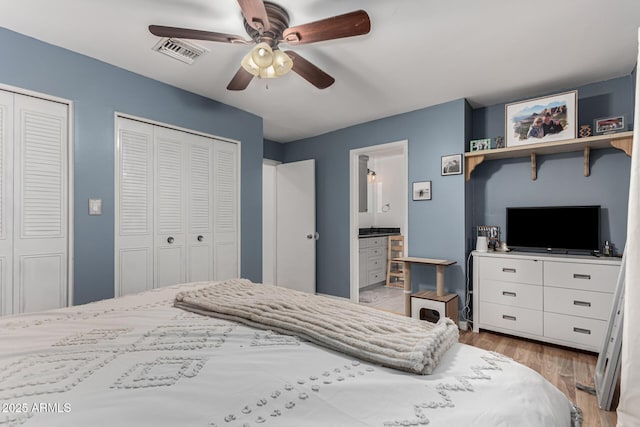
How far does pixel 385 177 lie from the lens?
6.50 meters

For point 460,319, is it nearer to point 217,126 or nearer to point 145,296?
point 145,296

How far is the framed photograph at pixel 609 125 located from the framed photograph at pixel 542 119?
0.22 m

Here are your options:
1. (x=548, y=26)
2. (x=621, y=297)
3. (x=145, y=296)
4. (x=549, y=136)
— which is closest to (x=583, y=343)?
(x=621, y=297)

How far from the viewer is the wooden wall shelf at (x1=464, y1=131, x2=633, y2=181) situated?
2.57 metres

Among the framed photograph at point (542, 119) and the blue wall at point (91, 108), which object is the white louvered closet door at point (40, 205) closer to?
the blue wall at point (91, 108)

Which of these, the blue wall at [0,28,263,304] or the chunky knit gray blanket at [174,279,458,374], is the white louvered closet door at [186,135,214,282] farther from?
the chunky knit gray blanket at [174,279,458,374]

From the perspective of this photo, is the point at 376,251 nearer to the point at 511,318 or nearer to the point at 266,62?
the point at 511,318

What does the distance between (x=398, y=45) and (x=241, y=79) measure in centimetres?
118

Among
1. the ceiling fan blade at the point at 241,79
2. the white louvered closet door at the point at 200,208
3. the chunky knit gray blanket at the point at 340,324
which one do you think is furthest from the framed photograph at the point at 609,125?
the white louvered closet door at the point at 200,208

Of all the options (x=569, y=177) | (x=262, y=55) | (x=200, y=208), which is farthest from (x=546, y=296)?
(x=200, y=208)

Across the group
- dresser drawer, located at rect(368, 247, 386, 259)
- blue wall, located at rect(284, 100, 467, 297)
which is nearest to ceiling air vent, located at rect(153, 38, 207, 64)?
Result: blue wall, located at rect(284, 100, 467, 297)

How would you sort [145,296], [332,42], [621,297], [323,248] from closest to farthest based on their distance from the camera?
[145,296] → [621,297] → [332,42] → [323,248]

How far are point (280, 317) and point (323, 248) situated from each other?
133 inches

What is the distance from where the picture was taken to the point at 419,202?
3605mm
